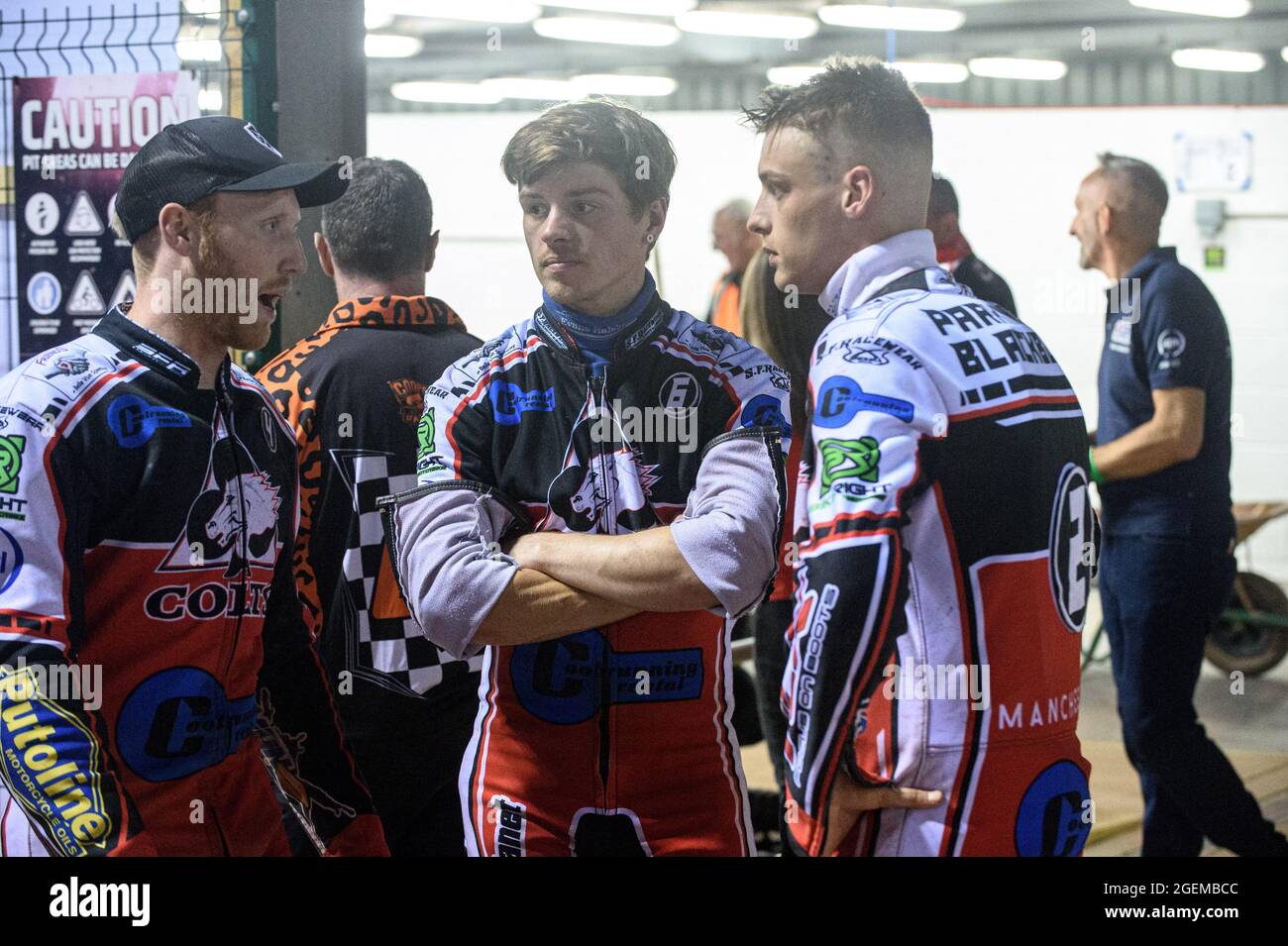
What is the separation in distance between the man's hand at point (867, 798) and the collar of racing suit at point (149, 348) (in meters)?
1.01

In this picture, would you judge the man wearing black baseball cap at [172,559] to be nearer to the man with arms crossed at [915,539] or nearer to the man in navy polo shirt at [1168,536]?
the man with arms crossed at [915,539]

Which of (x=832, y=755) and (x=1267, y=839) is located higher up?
(x=832, y=755)

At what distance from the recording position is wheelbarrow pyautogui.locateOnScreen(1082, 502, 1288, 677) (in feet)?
20.0

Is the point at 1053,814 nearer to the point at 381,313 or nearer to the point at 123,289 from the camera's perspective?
the point at 381,313

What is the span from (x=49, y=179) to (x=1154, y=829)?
2.87 meters

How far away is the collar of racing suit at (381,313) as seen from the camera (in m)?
2.49

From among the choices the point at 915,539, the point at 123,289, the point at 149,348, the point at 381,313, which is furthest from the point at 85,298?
the point at 915,539

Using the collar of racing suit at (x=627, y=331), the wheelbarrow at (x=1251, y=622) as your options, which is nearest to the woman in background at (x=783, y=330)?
the collar of racing suit at (x=627, y=331)

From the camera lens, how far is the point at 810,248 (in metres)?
1.96

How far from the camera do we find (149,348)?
6.38ft

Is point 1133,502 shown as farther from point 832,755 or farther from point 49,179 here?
point 49,179

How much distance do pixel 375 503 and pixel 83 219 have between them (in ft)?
2.98
